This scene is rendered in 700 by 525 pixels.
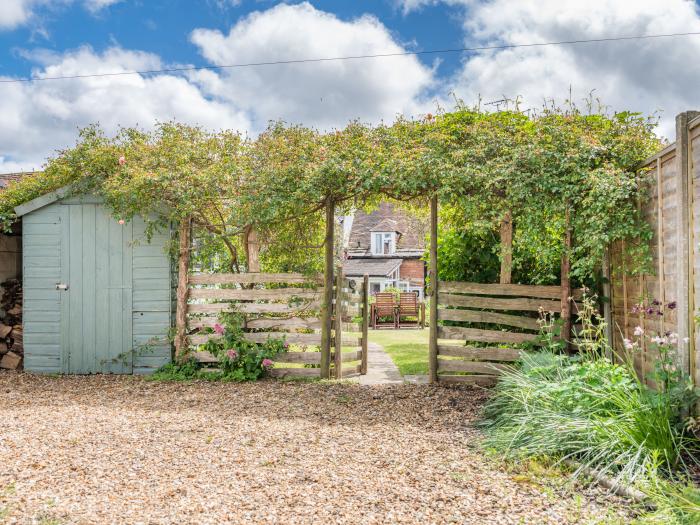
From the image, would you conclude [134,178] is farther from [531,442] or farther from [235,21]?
[531,442]

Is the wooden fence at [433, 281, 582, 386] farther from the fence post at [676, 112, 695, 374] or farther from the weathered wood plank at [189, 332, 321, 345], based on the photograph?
the fence post at [676, 112, 695, 374]

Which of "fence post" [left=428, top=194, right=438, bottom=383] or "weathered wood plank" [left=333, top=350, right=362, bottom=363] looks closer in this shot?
"fence post" [left=428, top=194, right=438, bottom=383]

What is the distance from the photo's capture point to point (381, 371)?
8445 mm

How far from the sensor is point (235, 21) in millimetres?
8672

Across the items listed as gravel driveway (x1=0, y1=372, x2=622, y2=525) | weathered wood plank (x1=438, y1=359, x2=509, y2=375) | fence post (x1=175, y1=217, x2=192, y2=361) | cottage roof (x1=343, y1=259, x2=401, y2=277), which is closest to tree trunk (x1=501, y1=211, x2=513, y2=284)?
weathered wood plank (x1=438, y1=359, x2=509, y2=375)

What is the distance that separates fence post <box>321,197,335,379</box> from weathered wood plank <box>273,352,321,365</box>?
116mm

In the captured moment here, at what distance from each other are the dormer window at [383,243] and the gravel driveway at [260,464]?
19806 mm

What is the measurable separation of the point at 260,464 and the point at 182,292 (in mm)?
4311

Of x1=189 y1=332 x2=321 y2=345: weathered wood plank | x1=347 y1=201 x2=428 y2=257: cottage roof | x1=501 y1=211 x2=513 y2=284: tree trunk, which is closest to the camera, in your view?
x1=501 y1=211 x2=513 y2=284: tree trunk

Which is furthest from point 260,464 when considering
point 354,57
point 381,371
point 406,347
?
point 354,57

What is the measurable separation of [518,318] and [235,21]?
6129mm

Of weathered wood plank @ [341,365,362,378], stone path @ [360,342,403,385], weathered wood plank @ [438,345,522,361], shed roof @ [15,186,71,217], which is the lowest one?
stone path @ [360,342,403,385]

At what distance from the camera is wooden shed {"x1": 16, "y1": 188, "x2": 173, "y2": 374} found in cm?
775

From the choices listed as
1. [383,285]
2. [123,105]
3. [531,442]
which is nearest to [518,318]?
[531,442]
